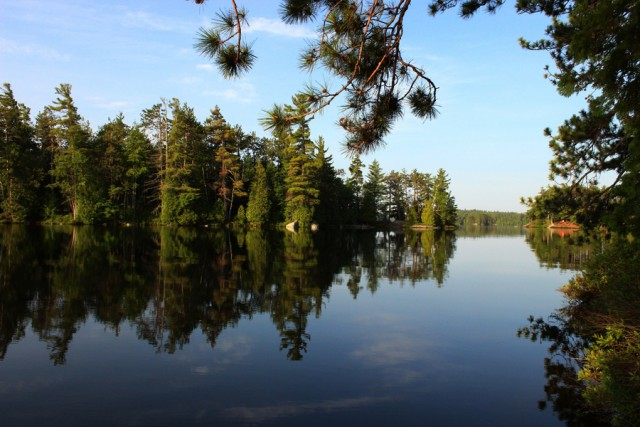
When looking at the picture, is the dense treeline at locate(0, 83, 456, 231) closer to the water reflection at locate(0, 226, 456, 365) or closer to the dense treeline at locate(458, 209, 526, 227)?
the water reflection at locate(0, 226, 456, 365)

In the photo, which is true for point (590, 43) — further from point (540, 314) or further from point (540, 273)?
point (540, 273)

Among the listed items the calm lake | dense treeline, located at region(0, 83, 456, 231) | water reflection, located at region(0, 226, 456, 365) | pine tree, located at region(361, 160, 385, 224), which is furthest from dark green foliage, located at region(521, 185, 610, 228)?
pine tree, located at region(361, 160, 385, 224)

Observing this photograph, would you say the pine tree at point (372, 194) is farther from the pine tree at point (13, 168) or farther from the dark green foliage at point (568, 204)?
the dark green foliage at point (568, 204)

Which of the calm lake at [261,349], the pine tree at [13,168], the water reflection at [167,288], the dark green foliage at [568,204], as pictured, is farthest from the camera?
the pine tree at [13,168]

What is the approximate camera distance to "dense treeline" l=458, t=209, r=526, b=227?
158475 millimetres

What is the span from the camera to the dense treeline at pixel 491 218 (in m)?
158

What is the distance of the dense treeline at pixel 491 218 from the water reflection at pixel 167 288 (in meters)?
Result: 143

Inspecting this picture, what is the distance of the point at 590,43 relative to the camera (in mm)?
3510

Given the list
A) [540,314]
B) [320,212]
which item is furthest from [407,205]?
[540,314]

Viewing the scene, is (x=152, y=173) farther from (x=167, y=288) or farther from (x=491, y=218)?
(x=491, y=218)

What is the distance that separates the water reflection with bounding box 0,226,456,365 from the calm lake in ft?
0.19

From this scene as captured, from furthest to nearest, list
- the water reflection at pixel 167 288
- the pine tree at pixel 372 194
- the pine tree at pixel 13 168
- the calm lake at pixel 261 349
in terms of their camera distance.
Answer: the pine tree at pixel 372 194 < the pine tree at pixel 13 168 < the water reflection at pixel 167 288 < the calm lake at pixel 261 349

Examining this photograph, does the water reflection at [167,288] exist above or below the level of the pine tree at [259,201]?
below

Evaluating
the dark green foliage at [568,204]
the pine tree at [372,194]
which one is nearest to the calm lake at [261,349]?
the dark green foliage at [568,204]
